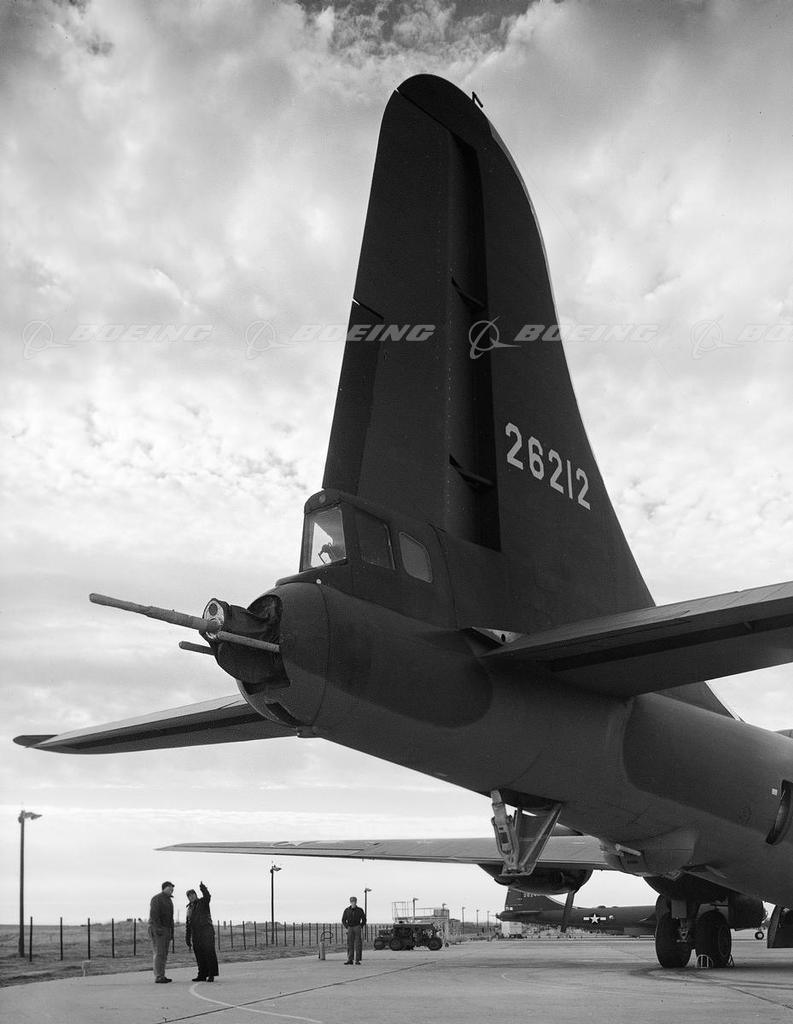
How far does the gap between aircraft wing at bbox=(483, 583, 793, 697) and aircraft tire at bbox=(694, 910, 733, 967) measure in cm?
860

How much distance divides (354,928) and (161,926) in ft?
18.4

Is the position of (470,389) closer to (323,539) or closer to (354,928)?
(323,539)

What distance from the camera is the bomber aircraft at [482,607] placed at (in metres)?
8.08

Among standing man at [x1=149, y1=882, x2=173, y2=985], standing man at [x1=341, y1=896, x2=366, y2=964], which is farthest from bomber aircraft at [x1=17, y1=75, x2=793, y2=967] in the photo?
standing man at [x1=341, y1=896, x2=366, y2=964]

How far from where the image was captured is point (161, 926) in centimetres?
1581

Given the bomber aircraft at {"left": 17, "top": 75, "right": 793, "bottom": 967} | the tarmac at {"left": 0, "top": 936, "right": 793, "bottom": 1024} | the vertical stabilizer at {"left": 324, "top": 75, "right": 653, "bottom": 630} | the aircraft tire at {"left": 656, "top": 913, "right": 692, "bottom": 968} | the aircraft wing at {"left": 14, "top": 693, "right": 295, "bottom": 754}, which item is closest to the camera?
the bomber aircraft at {"left": 17, "top": 75, "right": 793, "bottom": 967}

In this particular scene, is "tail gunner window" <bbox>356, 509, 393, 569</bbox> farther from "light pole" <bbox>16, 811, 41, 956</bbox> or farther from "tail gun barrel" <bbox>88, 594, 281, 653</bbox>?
"light pole" <bbox>16, 811, 41, 956</bbox>

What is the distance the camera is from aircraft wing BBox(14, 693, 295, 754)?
1075 cm

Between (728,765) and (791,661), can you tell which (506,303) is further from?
(728,765)

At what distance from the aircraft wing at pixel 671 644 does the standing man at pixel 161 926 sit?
9.30 meters

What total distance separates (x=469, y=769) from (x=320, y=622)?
2.43m

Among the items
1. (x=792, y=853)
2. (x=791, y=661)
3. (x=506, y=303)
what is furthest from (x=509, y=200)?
(x=792, y=853)

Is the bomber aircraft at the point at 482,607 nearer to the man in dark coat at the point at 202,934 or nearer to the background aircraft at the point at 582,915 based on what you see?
the man in dark coat at the point at 202,934

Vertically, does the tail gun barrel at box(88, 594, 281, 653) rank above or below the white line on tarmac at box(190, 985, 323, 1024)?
above
